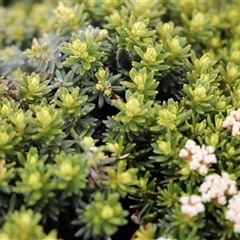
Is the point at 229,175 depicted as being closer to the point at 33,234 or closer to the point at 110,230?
the point at 110,230

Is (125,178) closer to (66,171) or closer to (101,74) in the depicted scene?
(66,171)

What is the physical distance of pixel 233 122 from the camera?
1.79 metres

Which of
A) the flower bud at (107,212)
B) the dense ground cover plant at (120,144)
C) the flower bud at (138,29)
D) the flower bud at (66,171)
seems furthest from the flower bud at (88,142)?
the flower bud at (138,29)

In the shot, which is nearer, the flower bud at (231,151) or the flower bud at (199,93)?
the flower bud at (231,151)

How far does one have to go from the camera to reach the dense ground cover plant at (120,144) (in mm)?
1577

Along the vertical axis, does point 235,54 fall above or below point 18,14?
below

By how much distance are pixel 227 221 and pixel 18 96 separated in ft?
3.40

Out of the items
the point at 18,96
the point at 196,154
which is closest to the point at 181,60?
the point at 196,154

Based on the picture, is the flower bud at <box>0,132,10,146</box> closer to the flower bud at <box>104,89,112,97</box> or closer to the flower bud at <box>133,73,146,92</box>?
the flower bud at <box>104,89,112,97</box>

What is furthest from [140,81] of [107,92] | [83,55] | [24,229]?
[24,229]

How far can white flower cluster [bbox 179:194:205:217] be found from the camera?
1.55 m

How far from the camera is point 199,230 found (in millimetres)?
1636

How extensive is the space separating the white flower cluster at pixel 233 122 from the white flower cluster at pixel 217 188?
0.73 feet

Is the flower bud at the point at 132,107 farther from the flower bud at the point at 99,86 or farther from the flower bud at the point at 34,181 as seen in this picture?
the flower bud at the point at 34,181
